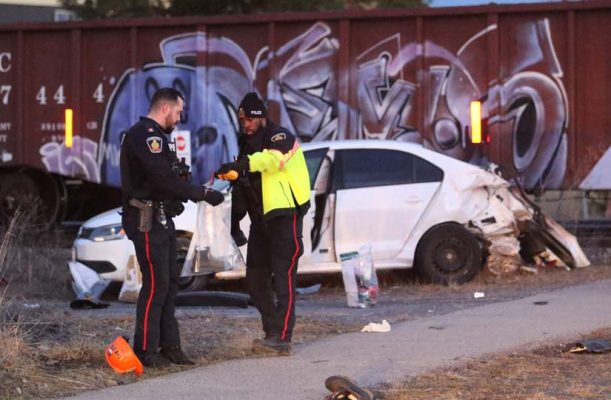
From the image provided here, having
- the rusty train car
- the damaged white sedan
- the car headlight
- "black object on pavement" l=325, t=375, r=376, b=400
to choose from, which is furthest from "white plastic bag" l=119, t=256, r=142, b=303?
"black object on pavement" l=325, t=375, r=376, b=400

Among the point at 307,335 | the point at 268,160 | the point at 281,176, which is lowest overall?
the point at 307,335

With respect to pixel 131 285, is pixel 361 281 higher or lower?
higher

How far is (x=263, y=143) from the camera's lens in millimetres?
7363

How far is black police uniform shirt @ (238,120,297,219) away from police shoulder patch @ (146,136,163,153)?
2.53 ft

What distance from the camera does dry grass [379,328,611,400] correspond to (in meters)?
6.31

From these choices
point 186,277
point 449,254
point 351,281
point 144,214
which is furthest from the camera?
point 449,254

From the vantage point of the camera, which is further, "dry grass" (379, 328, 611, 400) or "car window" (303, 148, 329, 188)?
"car window" (303, 148, 329, 188)

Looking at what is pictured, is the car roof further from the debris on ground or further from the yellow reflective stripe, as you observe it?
the yellow reflective stripe

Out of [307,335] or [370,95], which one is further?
[370,95]

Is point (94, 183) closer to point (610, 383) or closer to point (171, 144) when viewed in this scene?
point (171, 144)

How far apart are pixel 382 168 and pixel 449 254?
1.08 metres

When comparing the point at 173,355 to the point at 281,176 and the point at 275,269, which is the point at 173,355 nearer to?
the point at 275,269

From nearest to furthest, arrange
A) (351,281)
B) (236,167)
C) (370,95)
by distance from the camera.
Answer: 1. (236,167)
2. (351,281)
3. (370,95)

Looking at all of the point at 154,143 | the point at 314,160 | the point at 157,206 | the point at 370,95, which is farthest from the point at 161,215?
the point at 370,95
